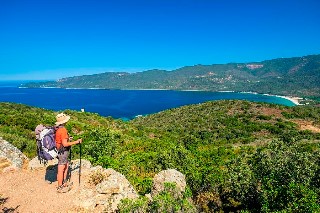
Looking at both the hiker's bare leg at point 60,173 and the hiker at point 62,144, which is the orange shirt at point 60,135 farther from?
the hiker's bare leg at point 60,173

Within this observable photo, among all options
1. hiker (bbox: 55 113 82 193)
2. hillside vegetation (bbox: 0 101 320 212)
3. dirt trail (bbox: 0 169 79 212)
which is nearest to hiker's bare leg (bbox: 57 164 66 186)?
hiker (bbox: 55 113 82 193)

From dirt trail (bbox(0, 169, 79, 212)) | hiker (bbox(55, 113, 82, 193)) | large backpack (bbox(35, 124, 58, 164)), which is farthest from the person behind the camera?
large backpack (bbox(35, 124, 58, 164))

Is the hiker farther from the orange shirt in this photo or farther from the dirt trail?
the dirt trail

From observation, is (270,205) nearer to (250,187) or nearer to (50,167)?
(250,187)

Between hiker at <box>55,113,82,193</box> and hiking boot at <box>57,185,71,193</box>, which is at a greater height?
hiker at <box>55,113,82,193</box>

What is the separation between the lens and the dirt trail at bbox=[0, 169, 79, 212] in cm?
967

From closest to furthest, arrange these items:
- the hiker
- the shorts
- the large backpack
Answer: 1. the hiker
2. the large backpack
3. the shorts

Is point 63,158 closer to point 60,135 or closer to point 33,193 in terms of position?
point 60,135

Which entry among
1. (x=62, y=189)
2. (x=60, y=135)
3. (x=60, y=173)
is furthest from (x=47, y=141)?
(x=62, y=189)

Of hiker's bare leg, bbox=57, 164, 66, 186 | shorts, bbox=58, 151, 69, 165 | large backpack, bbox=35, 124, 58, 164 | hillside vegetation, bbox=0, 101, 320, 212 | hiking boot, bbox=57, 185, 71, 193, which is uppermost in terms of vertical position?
large backpack, bbox=35, 124, 58, 164

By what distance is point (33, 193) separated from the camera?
35.0ft

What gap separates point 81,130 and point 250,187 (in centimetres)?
2639

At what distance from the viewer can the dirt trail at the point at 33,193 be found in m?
9.67

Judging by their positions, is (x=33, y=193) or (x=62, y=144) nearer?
(x=62, y=144)
